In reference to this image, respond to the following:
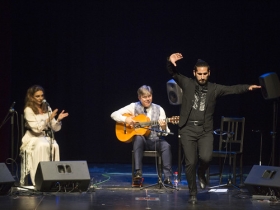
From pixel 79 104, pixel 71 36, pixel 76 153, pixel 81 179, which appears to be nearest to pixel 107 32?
pixel 71 36

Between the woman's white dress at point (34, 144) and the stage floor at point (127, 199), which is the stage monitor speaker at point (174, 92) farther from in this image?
the woman's white dress at point (34, 144)

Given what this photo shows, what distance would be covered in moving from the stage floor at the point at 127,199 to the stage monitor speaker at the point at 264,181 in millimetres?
147

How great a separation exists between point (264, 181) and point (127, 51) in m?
3.99

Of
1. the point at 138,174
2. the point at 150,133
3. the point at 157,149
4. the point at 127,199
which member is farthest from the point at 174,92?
the point at 127,199

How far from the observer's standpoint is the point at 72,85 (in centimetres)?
1020

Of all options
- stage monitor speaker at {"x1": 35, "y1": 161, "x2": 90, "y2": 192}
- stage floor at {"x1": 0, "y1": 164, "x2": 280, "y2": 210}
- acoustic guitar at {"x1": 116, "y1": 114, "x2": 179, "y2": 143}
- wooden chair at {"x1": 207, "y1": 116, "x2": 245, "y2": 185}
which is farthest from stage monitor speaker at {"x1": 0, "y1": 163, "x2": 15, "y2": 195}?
wooden chair at {"x1": 207, "y1": 116, "x2": 245, "y2": 185}

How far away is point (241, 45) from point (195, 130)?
378 centimetres

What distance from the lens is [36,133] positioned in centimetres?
796

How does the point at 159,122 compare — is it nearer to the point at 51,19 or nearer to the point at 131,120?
the point at 131,120

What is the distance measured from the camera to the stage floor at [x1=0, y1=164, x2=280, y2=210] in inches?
255

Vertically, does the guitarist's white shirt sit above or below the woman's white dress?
above

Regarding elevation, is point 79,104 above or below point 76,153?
above

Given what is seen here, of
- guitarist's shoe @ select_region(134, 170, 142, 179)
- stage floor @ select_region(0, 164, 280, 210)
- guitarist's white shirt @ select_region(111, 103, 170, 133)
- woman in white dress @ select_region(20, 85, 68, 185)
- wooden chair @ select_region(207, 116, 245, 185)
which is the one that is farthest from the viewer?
guitarist's white shirt @ select_region(111, 103, 170, 133)

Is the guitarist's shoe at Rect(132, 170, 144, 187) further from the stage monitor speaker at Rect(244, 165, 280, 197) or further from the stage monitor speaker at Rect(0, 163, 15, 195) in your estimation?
the stage monitor speaker at Rect(0, 163, 15, 195)
